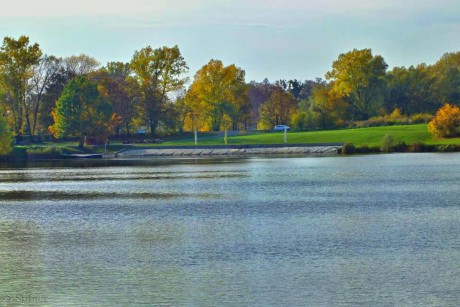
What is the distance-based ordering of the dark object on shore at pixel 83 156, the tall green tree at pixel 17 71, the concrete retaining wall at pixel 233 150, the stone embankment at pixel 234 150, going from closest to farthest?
the concrete retaining wall at pixel 233 150 → the stone embankment at pixel 234 150 → the dark object on shore at pixel 83 156 → the tall green tree at pixel 17 71

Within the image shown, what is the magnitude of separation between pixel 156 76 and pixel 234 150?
28271 millimetres

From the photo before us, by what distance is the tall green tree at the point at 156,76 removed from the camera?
122 metres

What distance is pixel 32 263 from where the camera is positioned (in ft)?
79.6

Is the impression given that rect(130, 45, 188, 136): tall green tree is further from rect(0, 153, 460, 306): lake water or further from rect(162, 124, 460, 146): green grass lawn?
rect(0, 153, 460, 306): lake water

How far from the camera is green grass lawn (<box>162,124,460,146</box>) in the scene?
96.4 metres

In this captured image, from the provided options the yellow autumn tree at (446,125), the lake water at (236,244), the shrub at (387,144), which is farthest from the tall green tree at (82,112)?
the lake water at (236,244)

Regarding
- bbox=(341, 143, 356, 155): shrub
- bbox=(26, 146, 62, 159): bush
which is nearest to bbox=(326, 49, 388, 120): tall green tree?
bbox=(341, 143, 356, 155): shrub

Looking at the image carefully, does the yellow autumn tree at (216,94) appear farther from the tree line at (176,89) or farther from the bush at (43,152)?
the bush at (43,152)

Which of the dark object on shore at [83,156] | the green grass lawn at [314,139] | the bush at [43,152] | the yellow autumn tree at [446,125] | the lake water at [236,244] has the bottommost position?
the lake water at [236,244]

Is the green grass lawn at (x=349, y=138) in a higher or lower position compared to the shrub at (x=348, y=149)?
higher

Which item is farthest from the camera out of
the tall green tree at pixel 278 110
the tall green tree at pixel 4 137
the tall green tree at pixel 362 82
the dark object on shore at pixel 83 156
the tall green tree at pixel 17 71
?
the tall green tree at pixel 278 110

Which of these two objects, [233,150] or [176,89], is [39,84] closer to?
[176,89]

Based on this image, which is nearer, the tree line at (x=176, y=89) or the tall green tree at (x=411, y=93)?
the tree line at (x=176, y=89)

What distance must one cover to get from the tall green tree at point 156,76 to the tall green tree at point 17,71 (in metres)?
16.2
